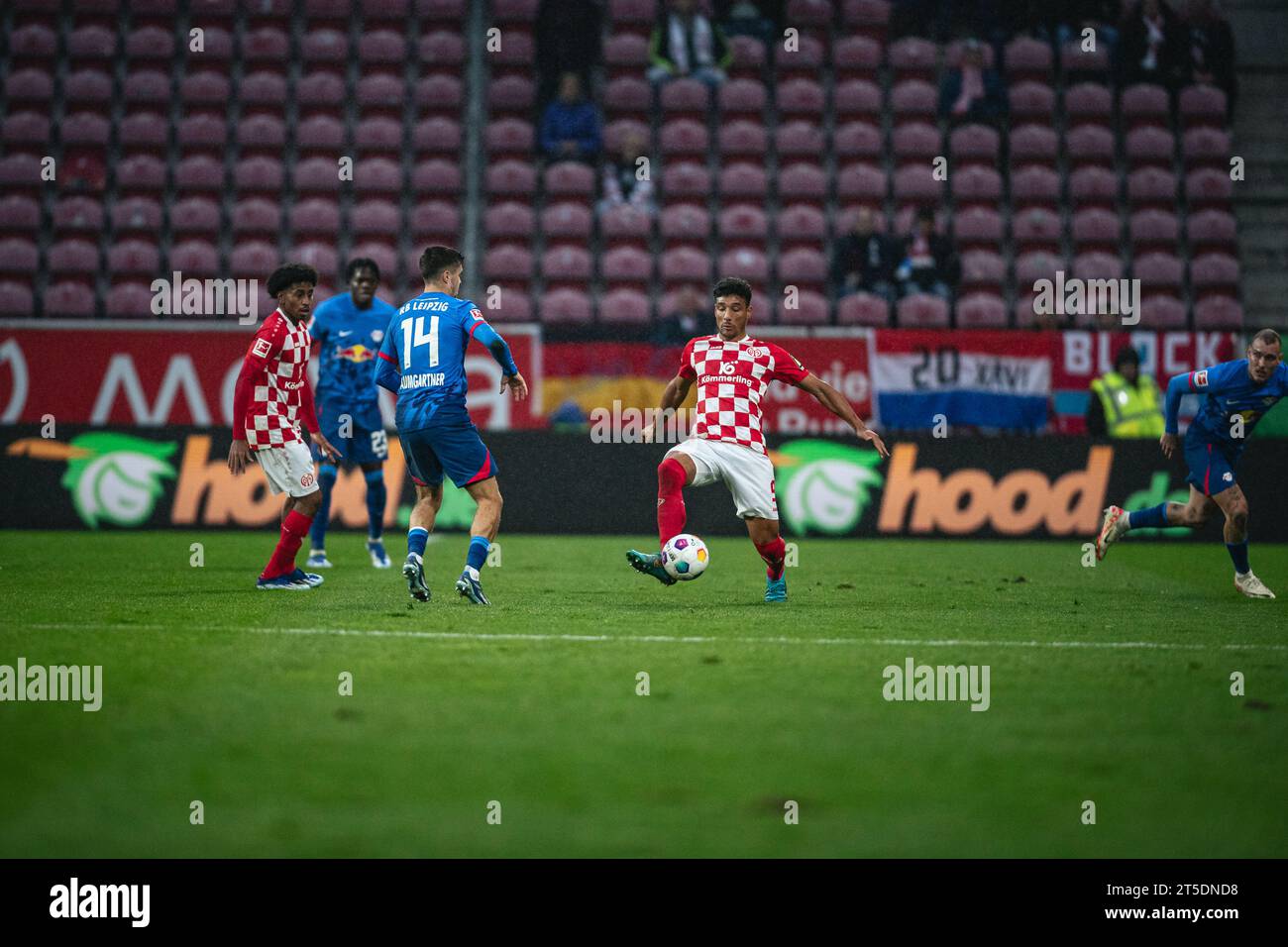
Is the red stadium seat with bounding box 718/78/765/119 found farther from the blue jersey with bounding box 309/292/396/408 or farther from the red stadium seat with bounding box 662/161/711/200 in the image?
the blue jersey with bounding box 309/292/396/408

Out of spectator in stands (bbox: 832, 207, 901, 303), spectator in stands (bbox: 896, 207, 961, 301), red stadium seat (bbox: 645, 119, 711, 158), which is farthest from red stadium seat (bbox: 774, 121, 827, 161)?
spectator in stands (bbox: 896, 207, 961, 301)

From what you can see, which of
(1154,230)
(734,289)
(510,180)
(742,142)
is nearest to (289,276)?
(734,289)

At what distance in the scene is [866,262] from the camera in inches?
708

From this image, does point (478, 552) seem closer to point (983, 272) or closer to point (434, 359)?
point (434, 359)

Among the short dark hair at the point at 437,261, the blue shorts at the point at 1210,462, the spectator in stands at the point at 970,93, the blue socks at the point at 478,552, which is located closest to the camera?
the blue socks at the point at 478,552

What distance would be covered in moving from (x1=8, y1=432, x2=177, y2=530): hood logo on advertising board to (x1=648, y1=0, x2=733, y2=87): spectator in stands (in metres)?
9.59

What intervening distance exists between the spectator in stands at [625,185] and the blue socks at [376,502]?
348 inches

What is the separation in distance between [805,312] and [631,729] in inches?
541

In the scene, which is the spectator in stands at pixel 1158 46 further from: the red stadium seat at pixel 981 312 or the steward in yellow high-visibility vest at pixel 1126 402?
the steward in yellow high-visibility vest at pixel 1126 402

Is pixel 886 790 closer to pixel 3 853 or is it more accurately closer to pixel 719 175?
pixel 3 853

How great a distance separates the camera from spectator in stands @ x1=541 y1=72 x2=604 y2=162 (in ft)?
64.3

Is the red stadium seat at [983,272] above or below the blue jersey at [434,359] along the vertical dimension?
above

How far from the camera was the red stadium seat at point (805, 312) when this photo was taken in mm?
17797

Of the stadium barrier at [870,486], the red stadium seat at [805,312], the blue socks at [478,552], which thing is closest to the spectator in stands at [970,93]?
the red stadium seat at [805,312]
